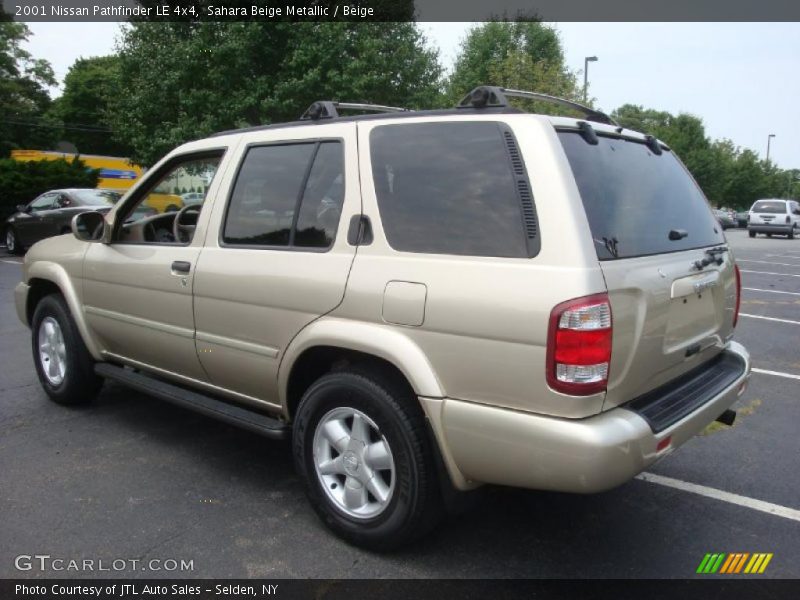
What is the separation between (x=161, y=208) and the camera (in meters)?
4.82

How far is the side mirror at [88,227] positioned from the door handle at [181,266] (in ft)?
3.00

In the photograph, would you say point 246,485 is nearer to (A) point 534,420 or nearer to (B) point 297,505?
(B) point 297,505

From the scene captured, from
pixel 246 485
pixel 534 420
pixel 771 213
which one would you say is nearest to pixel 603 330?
pixel 534 420

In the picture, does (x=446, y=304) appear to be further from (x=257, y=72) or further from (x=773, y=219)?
(x=773, y=219)

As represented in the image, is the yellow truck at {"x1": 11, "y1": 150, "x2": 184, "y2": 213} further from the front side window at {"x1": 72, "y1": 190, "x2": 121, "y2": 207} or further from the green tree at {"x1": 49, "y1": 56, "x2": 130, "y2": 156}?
the green tree at {"x1": 49, "y1": 56, "x2": 130, "y2": 156}

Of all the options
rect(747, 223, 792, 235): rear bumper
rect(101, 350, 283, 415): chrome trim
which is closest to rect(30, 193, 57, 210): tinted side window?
rect(101, 350, 283, 415): chrome trim

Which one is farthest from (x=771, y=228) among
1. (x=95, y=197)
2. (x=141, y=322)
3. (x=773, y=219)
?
(x=141, y=322)

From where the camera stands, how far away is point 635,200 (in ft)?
9.50

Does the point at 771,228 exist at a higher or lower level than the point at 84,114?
lower

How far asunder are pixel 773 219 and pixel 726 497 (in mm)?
30570

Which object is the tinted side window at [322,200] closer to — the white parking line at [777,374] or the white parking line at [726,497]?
the white parking line at [726,497]

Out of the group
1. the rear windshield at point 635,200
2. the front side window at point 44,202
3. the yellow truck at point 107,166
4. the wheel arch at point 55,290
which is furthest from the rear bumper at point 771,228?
the wheel arch at point 55,290

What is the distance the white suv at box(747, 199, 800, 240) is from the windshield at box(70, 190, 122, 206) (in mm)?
27354

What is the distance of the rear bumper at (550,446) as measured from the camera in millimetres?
2299
